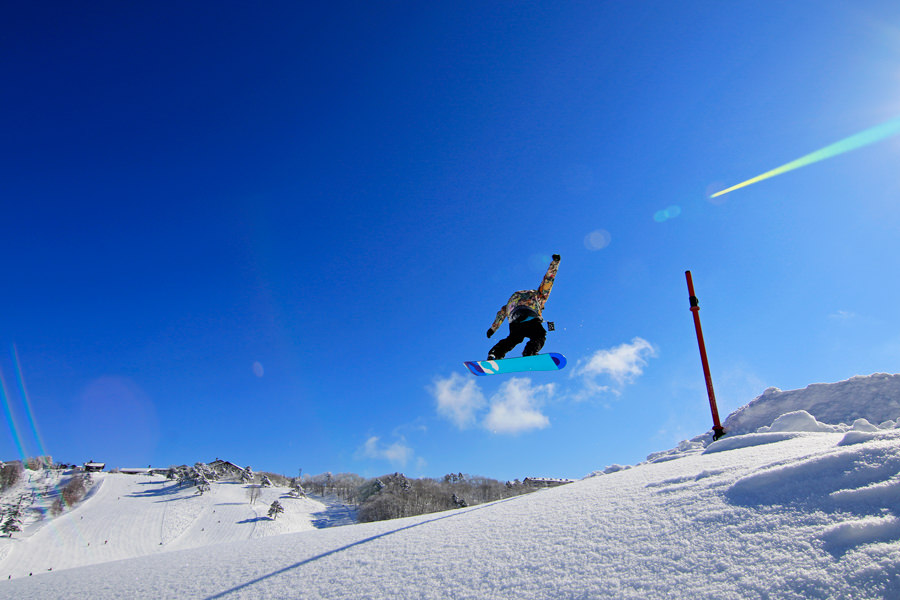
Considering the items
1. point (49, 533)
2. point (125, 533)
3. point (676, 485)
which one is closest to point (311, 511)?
point (125, 533)

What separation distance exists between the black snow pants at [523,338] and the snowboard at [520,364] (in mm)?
383

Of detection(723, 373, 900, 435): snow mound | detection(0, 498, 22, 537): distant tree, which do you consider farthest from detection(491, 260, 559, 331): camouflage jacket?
detection(0, 498, 22, 537): distant tree

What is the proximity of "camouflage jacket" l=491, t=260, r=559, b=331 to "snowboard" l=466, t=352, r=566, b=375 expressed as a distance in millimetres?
991

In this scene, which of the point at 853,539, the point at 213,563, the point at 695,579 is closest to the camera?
the point at 853,539

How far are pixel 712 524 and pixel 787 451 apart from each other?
87.4 inches

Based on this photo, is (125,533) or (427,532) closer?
(427,532)

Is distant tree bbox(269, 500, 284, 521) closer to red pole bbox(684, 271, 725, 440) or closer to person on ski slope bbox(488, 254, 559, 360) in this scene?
person on ski slope bbox(488, 254, 559, 360)

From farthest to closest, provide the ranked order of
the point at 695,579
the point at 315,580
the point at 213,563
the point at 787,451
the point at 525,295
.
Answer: the point at 525,295
the point at 213,563
the point at 787,451
the point at 315,580
the point at 695,579

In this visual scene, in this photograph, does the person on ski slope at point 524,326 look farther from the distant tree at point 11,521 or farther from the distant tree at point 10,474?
the distant tree at point 10,474

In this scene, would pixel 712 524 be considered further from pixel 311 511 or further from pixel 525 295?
pixel 311 511

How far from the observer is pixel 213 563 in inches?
220

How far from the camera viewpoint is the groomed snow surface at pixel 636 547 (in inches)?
96.8

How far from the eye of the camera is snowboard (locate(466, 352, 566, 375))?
10.7 metres

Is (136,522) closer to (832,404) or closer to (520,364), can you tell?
(520,364)
